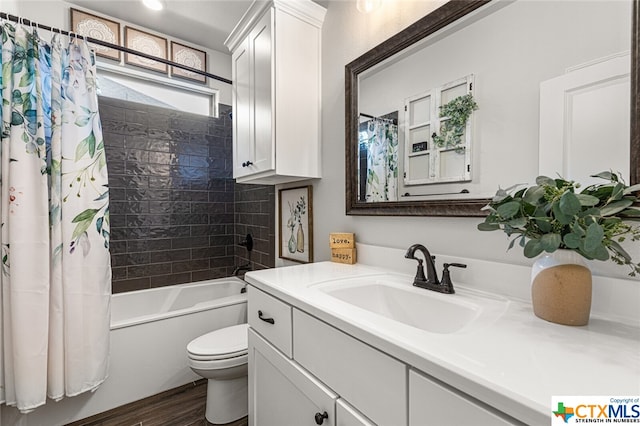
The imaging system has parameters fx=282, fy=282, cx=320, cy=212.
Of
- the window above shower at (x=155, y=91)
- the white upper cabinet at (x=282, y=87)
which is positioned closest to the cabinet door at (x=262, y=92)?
the white upper cabinet at (x=282, y=87)

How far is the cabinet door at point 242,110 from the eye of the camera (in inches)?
71.6

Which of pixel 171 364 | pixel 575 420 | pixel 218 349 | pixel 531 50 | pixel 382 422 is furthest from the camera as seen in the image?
pixel 171 364

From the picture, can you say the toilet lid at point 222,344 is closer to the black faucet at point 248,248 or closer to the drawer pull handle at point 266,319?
the drawer pull handle at point 266,319

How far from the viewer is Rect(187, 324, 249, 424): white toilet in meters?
1.56

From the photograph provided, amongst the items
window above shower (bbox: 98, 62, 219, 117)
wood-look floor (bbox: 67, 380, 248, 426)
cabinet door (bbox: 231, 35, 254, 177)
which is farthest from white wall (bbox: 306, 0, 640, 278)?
window above shower (bbox: 98, 62, 219, 117)

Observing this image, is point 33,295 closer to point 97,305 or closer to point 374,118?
point 97,305

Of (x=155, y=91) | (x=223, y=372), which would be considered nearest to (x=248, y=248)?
(x=223, y=372)

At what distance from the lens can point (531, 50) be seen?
35.0 inches

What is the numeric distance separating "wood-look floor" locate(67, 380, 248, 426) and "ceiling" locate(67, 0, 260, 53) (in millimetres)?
2862

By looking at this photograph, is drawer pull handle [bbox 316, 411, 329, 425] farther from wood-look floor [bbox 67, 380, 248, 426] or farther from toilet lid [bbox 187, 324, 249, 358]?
wood-look floor [bbox 67, 380, 248, 426]

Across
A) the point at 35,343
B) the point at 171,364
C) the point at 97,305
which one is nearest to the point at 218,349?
the point at 171,364

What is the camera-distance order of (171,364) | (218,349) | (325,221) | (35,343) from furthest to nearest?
(171,364) → (325,221) → (218,349) → (35,343)

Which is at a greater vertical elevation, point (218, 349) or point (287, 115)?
point (287, 115)

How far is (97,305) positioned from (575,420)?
6.79 feet
